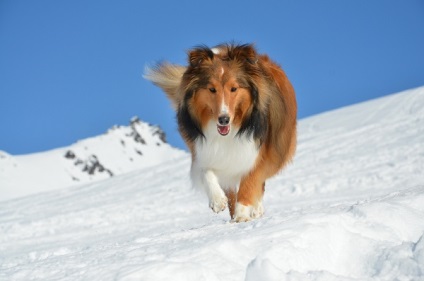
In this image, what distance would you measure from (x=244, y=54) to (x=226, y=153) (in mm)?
1130

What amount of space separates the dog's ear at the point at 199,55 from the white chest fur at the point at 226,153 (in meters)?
0.72

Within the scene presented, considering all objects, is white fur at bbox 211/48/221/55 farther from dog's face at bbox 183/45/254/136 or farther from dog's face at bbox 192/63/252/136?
dog's face at bbox 192/63/252/136

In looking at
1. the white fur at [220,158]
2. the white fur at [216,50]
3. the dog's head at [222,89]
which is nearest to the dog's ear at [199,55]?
the dog's head at [222,89]

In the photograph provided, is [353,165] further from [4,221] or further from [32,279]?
[32,279]

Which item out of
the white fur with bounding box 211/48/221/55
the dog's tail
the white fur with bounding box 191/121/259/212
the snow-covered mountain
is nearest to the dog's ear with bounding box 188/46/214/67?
the white fur with bounding box 211/48/221/55

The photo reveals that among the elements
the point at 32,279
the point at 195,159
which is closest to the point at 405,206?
the point at 32,279

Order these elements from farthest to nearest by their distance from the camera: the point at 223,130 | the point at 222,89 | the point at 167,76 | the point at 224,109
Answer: the point at 167,76
the point at 223,130
the point at 222,89
the point at 224,109

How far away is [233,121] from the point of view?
5719mm

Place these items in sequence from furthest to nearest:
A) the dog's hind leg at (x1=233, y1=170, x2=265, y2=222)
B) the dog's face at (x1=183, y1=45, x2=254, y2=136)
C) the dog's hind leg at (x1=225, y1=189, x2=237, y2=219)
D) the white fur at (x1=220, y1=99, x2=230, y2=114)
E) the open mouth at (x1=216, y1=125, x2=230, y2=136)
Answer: the dog's hind leg at (x1=225, y1=189, x2=237, y2=219), the dog's hind leg at (x1=233, y1=170, x2=265, y2=222), the open mouth at (x1=216, y1=125, x2=230, y2=136), the dog's face at (x1=183, y1=45, x2=254, y2=136), the white fur at (x1=220, y1=99, x2=230, y2=114)

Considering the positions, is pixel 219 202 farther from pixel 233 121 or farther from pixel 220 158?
pixel 233 121

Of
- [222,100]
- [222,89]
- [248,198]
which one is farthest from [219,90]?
[248,198]

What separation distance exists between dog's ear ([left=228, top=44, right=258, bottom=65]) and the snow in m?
1.76

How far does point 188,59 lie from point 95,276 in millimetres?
3580

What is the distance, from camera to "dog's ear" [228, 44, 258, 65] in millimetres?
5809
